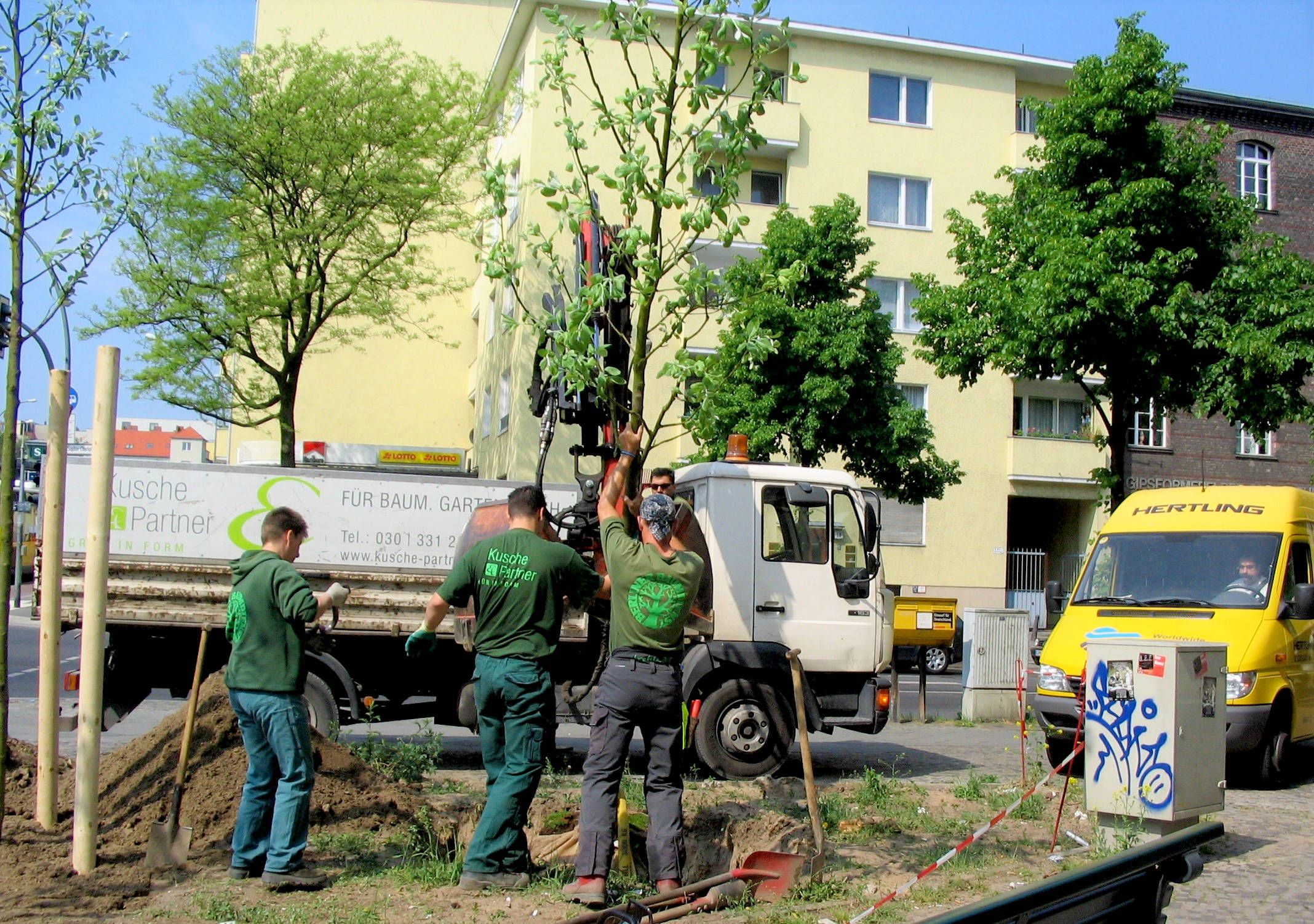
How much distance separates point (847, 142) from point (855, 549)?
922 inches

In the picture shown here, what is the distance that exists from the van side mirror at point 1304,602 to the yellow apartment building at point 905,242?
64.7ft

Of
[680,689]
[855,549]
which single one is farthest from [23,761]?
[855,549]

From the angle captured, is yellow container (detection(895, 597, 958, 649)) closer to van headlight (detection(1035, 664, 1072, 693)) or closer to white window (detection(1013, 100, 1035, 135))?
van headlight (detection(1035, 664, 1072, 693))

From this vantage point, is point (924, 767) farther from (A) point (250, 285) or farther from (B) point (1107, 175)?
(A) point (250, 285)

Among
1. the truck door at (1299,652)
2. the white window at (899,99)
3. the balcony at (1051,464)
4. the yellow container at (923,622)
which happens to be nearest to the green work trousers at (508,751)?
the truck door at (1299,652)

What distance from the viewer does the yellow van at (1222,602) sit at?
31.4ft

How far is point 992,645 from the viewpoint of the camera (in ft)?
48.3

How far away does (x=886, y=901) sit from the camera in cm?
575

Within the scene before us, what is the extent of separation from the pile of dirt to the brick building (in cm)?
2831

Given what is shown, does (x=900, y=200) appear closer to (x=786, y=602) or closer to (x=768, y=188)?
(x=768, y=188)

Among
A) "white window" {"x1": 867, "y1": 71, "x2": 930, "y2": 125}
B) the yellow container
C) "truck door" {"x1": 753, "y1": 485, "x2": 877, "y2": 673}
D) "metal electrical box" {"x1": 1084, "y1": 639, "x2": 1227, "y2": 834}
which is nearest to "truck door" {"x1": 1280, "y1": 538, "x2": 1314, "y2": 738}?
"metal electrical box" {"x1": 1084, "y1": 639, "x2": 1227, "y2": 834}

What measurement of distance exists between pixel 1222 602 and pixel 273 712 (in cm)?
792

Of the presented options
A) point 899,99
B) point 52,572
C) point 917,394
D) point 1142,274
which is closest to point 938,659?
point 917,394

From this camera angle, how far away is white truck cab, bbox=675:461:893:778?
9.49 meters
